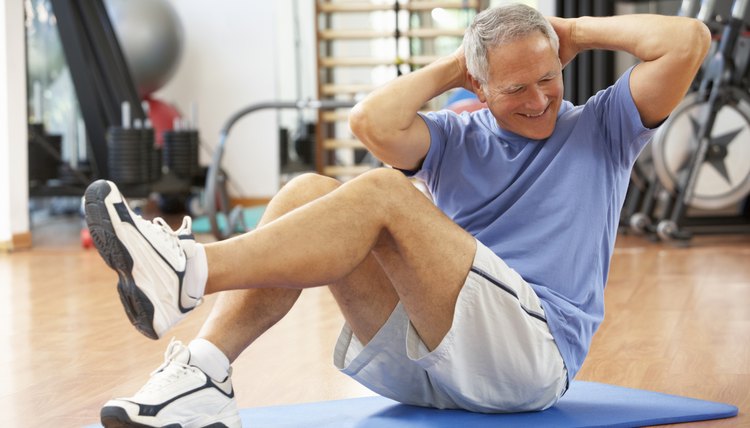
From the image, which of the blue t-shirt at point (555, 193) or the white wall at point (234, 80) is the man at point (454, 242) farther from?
the white wall at point (234, 80)

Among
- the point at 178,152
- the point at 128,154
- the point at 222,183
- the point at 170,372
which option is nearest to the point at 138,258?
the point at 170,372

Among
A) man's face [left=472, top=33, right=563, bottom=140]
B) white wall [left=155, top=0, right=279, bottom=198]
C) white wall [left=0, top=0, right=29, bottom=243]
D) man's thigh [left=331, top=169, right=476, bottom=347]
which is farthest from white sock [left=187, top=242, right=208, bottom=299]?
white wall [left=155, top=0, right=279, bottom=198]

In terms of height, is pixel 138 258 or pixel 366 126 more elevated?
pixel 366 126

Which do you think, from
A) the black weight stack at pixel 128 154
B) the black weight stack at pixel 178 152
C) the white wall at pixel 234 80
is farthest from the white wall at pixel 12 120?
the white wall at pixel 234 80

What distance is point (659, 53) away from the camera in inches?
72.1

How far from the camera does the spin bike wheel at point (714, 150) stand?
513 cm

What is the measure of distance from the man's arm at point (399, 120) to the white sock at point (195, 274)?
0.45 m

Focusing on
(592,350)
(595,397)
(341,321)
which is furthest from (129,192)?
(595,397)

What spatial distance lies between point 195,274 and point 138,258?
0.08 metres

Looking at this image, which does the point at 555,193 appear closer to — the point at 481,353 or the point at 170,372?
the point at 481,353

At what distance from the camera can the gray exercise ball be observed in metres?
7.13

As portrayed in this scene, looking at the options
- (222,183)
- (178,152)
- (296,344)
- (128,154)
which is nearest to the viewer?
(296,344)

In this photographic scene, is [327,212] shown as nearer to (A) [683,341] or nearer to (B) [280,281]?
(B) [280,281]

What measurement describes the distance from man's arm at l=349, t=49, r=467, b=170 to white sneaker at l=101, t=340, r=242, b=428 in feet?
1.62
